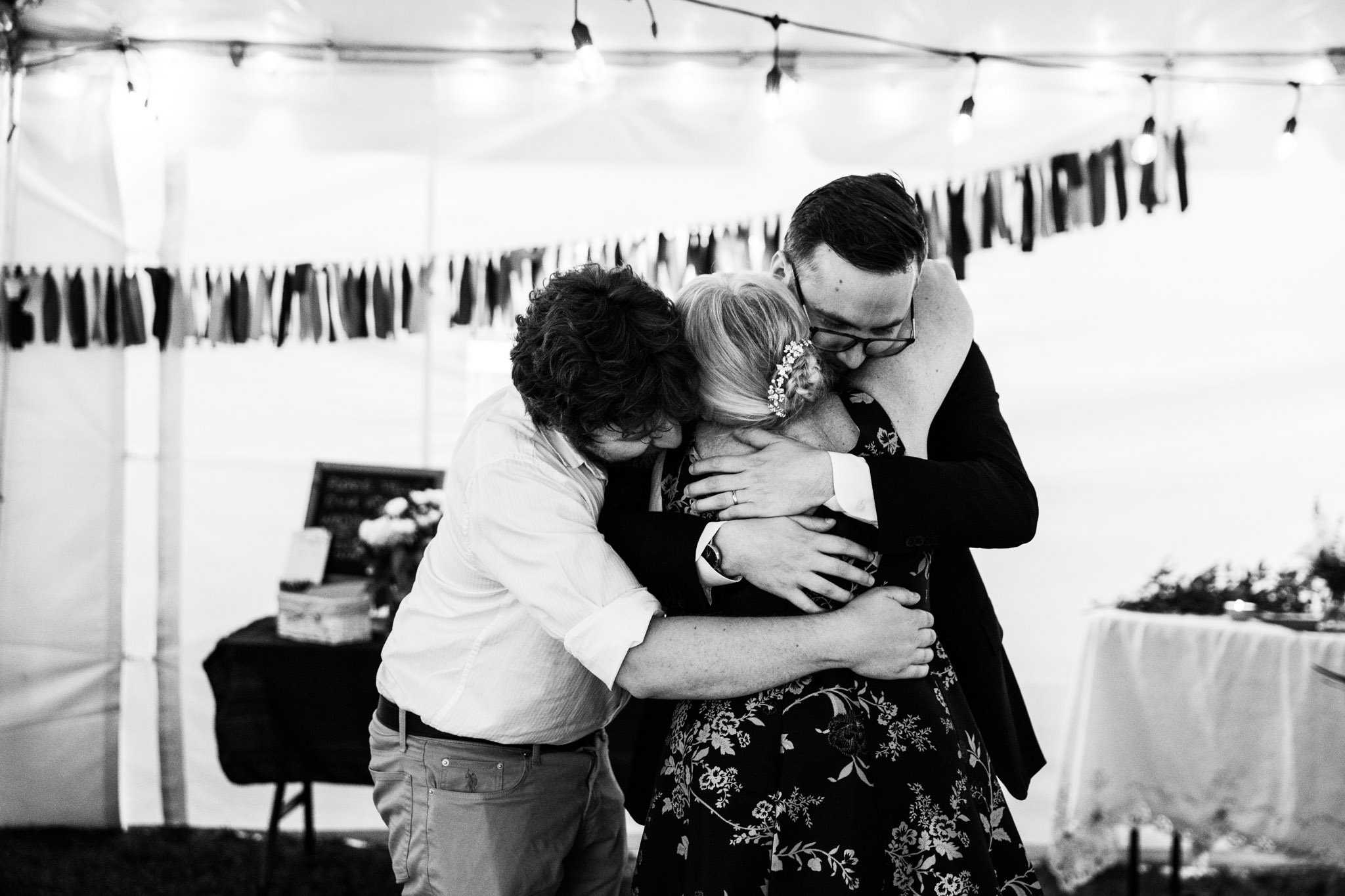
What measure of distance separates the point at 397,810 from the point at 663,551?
66 cm

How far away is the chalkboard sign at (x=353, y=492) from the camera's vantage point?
323 centimetres

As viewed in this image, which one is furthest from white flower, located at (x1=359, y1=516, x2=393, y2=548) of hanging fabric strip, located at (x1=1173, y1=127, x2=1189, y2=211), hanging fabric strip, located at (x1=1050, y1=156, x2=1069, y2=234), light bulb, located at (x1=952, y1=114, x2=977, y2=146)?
hanging fabric strip, located at (x1=1173, y1=127, x2=1189, y2=211)

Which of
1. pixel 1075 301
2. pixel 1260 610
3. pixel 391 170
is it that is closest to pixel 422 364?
pixel 391 170

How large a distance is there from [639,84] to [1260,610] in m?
2.63

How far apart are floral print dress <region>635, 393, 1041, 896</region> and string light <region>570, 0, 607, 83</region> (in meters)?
2.04

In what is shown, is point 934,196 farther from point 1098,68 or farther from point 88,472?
point 88,472

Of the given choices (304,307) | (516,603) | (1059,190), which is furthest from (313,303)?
(1059,190)

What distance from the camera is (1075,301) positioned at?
353cm

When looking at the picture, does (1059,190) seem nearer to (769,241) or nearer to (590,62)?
(769,241)

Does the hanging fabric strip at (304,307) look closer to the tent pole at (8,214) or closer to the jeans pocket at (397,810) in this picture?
the tent pole at (8,214)

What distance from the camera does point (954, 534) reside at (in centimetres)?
125

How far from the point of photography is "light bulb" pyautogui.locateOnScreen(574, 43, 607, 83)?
2.95 meters

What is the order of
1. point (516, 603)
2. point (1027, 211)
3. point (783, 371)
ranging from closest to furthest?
point (783, 371) < point (516, 603) < point (1027, 211)

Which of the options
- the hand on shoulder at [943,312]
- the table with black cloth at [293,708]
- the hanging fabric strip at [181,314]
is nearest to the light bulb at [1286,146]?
the hand on shoulder at [943,312]
